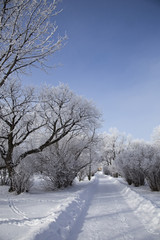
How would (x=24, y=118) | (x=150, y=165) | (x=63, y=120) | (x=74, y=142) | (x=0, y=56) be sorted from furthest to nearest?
(x=74, y=142) → (x=63, y=120) → (x=24, y=118) → (x=150, y=165) → (x=0, y=56)

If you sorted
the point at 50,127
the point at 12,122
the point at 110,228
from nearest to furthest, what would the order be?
the point at 110,228 → the point at 12,122 → the point at 50,127

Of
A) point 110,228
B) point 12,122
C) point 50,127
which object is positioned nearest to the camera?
point 110,228

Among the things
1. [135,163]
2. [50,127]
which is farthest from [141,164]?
[50,127]

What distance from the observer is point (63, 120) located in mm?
14992

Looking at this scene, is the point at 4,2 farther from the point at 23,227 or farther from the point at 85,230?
the point at 85,230

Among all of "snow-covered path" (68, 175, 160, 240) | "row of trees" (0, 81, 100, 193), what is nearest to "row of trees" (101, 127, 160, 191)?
"row of trees" (0, 81, 100, 193)

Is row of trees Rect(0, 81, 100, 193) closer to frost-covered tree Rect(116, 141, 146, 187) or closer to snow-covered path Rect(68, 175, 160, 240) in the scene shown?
frost-covered tree Rect(116, 141, 146, 187)

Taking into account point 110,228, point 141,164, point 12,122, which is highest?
point 12,122

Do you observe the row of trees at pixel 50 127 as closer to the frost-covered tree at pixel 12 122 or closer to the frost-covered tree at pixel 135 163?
the frost-covered tree at pixel 12 122

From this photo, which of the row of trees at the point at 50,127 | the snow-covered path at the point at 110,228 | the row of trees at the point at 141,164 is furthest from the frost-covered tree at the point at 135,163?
the snow-covered path at the point at 110,228

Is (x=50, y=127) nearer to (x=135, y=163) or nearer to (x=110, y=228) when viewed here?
(x=135, y=163)

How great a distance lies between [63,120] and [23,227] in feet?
37.6

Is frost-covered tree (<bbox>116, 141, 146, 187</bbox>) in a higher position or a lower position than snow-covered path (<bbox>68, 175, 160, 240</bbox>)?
higher

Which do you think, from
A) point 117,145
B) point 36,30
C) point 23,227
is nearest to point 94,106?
point 36,30
